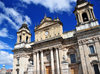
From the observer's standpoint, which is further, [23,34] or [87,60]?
[23,34]

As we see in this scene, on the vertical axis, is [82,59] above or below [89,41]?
below

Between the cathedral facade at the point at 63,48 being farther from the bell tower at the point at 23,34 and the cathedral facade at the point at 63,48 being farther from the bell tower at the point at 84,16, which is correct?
the bell tower at the point at 23,34

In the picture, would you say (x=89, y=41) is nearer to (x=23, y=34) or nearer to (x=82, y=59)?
(x=82, y=59)

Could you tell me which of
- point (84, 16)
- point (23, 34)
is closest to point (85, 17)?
point (84, 16)

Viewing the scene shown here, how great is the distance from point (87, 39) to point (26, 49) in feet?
47.2

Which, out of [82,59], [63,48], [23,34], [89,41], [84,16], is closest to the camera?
[82,59]

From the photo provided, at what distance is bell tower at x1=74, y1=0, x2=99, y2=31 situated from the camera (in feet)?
63.8

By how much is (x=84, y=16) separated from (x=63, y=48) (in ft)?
26.3

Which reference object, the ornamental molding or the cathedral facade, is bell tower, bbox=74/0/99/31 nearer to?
the cathedral facade

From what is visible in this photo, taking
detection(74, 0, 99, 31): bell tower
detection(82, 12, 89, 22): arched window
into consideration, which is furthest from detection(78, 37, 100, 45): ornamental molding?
detection(82, 12, 89, 22): arched window

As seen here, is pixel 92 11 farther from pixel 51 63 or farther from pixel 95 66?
pixel 51 63

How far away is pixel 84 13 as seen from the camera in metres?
21.7

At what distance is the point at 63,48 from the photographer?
70.0ft

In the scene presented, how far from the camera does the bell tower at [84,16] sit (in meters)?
19.4
